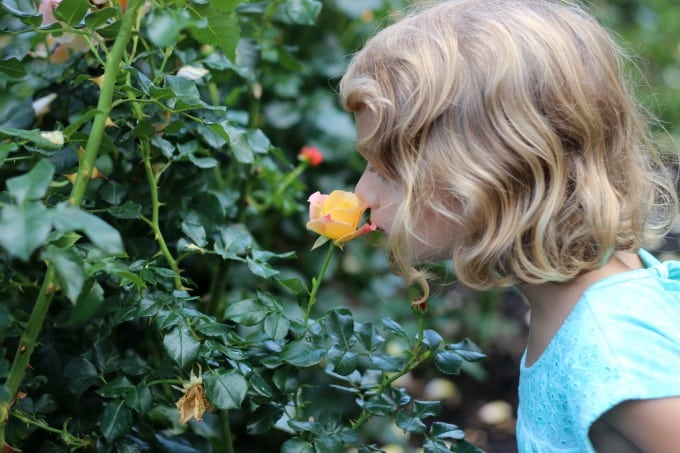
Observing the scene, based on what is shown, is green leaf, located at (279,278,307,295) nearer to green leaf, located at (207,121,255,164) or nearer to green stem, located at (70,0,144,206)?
green leaf, located at (207,121,255,164)

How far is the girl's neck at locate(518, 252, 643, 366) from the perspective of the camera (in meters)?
1.10

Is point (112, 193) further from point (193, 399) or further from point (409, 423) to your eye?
point (409, 423)

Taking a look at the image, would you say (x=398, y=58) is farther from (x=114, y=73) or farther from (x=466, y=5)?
(x=114, y=73)

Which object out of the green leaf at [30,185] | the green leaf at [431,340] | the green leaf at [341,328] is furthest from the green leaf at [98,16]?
the green leaf at [431,340]

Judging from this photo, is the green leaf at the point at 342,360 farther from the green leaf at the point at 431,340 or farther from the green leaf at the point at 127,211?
the green leaf at the point at 127,211

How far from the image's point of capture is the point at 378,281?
2227mm

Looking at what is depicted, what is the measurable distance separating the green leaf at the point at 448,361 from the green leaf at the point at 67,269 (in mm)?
542

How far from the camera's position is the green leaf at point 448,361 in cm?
109

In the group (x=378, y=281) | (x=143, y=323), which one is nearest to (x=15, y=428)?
(x=143, y=323)

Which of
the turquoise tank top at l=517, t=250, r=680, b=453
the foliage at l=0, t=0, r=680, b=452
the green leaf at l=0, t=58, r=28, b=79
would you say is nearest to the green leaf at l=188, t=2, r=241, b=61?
the foliage at l=0, t=0, r=680, b=452

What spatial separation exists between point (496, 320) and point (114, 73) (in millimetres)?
1767

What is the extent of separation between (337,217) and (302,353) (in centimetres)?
18

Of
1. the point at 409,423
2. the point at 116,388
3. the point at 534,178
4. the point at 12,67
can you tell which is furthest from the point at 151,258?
the point at 534,178

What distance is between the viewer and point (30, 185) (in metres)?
0.70
